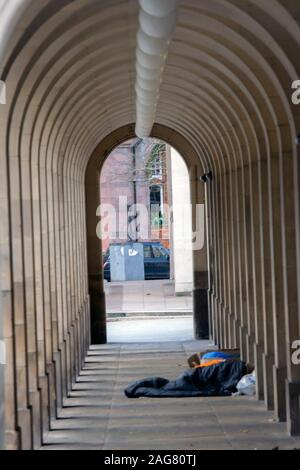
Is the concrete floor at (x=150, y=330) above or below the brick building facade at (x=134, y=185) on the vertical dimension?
below

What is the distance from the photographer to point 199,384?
1697 centimetres

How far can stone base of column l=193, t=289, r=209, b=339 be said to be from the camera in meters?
25.1

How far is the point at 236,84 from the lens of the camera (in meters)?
15.5

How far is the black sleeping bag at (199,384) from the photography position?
16703mm

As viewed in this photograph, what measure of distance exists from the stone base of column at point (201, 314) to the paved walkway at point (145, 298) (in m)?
5.33

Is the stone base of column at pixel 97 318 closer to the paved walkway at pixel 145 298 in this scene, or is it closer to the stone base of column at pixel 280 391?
the paved walkway at pixel 145 298

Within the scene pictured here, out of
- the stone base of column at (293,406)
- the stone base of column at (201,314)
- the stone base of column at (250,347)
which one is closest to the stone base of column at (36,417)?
the stone base of column at (293,406)

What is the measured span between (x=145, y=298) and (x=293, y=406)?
23.0 metres

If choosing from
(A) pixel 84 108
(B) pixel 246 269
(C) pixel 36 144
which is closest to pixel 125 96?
(A) pixel 84 108

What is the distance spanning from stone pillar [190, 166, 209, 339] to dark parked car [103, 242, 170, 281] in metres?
18.8

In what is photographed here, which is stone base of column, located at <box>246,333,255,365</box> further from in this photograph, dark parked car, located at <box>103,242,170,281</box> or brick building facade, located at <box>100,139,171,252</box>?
brick building facade, located at <box>100,139,171,252</box>

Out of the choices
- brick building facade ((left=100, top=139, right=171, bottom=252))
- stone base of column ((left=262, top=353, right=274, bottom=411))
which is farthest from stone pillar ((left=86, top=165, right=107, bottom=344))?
brick building facade ((left=100, top=139, right=171, bottom=252))

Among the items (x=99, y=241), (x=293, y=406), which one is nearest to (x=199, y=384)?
(x=293, y=406)

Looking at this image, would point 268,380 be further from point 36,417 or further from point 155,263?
point 155,263
